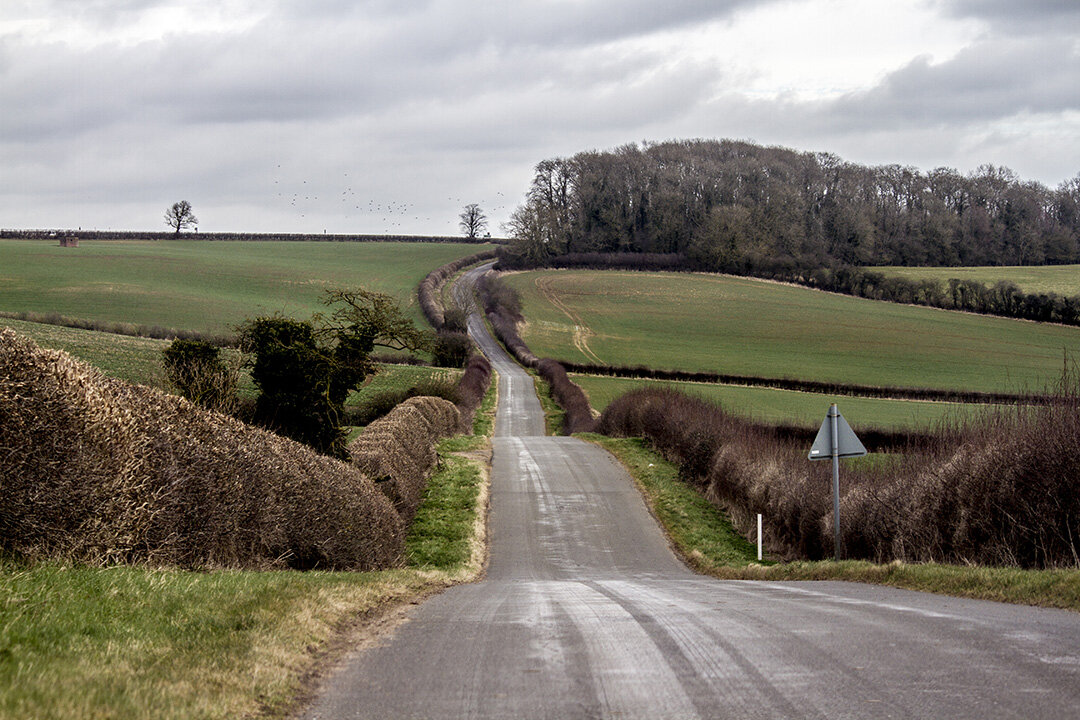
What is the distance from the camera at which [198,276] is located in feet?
351

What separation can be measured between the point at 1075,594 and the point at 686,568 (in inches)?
405

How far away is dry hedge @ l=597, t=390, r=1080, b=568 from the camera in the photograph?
1223 centimetres

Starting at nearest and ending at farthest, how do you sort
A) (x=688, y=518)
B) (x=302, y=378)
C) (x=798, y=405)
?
(x=688, y=518) < (x=302, y=378) < (x=798, y=405)

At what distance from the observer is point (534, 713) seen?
529 centimetres

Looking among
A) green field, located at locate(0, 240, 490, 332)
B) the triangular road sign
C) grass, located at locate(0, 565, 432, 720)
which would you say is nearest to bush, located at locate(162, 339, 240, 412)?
green field, located at locate(0, 240, 490, 332)

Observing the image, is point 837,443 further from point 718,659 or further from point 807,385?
point 807,385

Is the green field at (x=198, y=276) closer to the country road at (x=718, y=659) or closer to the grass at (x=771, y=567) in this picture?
the grass at (x=771, y=567)

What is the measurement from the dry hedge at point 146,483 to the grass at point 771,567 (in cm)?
727

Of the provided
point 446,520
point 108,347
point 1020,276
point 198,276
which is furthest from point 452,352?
point 1020,276

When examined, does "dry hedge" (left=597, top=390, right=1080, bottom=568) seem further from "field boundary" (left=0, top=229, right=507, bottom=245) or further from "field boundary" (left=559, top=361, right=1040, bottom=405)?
"field boundary" (left=0, top=229, right=507, bottom=245)

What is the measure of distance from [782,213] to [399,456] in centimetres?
10428

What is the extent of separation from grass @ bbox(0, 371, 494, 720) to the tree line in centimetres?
11067

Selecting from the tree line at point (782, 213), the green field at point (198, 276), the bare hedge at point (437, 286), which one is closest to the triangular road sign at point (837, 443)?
the green field at point (198, 276)

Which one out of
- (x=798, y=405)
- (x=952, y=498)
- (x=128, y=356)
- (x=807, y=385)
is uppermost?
(x=128, y=356)
